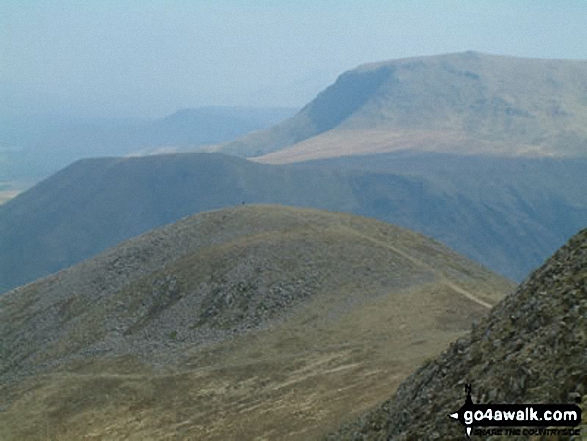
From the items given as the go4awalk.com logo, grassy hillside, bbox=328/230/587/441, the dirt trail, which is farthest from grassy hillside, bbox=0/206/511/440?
the go4awalk.com logo

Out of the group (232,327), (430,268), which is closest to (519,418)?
(232,327)

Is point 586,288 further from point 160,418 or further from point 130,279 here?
point 130,279

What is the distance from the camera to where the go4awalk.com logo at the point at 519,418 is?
18.1 m

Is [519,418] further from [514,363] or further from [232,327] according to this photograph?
[232,327]

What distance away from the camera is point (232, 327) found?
256 ft

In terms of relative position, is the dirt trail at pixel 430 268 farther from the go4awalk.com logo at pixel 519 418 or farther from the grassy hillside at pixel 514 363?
the go4awalk.com logo at pixel 519 418

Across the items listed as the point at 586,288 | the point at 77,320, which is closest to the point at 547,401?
the point at 586,288

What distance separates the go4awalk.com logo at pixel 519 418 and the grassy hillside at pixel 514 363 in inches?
14.5

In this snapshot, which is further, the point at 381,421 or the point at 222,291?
the point at 222,291

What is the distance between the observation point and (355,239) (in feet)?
317

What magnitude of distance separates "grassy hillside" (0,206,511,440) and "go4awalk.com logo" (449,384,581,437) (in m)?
20.0

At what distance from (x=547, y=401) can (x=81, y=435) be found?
157 ft

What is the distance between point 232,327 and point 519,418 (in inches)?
2407

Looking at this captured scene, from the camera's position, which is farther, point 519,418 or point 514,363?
point 514,363
